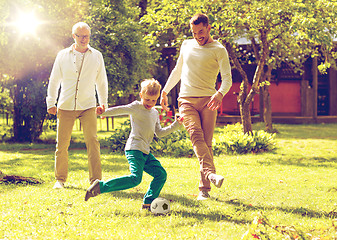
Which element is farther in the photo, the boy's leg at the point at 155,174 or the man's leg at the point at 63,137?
the man's leg at the point at 63,137

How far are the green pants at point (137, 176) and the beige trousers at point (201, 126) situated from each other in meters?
0.72

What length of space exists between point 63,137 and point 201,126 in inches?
80.2

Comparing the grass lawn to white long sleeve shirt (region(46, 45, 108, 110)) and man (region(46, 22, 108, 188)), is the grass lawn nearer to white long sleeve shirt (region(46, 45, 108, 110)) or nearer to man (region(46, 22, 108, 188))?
man (region(46, 22, 108, 188))

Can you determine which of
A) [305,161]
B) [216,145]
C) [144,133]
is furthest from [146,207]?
[216,145]

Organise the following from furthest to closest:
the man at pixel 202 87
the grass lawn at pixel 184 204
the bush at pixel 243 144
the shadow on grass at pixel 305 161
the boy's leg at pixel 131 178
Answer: the bush at pixel 243 144 < the shadow on grass at pixel 305 161 < the man at pixel 202 87 < the boy's leg at pixel 131 178 < the grass lawn at pixel 184 204

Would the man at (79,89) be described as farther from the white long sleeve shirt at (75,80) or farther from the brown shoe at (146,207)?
the brown shoe at (146,207)

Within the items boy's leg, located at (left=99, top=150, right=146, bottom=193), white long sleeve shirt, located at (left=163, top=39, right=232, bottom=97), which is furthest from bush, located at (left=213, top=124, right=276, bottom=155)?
boy's leg, located at (left=99, top=150, right=146, bottom=193)

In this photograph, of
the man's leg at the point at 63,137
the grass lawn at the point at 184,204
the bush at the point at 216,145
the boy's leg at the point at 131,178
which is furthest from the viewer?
the bush at the point at 216,145

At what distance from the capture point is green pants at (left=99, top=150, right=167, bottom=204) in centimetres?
470

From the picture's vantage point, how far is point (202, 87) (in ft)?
18.4

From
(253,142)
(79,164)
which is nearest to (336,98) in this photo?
(253,142)

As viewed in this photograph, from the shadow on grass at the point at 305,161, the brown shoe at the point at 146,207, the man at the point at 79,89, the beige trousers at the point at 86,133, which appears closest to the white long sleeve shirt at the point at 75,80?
the man at the point at 79,89

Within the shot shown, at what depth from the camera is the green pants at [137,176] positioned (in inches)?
185

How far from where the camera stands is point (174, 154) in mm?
10742
